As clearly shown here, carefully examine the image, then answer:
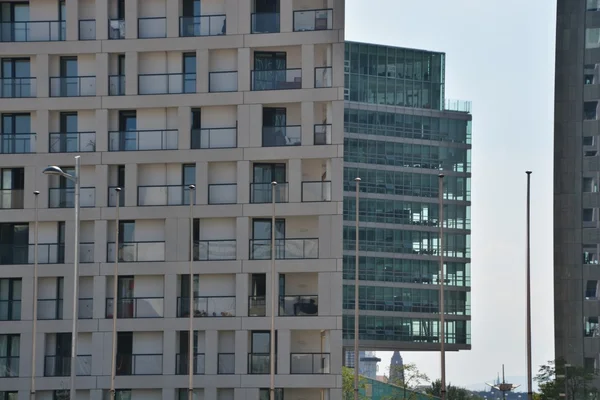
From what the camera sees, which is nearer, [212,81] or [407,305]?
[212,81]

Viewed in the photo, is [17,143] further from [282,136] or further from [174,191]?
[282,136]

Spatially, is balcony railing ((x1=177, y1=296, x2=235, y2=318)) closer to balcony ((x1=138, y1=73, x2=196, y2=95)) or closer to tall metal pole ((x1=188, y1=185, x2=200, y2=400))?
tall metal pole ((x1=188, y1=185, x2=200, y2=400))

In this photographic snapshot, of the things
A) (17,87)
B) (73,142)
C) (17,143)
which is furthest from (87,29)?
(17,143)

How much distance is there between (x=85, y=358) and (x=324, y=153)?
1746 centimetres

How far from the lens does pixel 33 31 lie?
76562mm

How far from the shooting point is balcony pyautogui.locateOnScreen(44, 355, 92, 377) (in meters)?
73.2

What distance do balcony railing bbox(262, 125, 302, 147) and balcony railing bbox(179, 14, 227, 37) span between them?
6343 mm

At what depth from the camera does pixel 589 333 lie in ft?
264

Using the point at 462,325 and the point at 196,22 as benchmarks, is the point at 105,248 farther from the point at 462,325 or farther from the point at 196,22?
the point at 462,325

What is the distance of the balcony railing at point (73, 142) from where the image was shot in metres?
75.3

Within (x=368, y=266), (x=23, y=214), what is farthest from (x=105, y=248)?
(x=368, y=266)

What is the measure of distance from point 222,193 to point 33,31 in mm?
14775

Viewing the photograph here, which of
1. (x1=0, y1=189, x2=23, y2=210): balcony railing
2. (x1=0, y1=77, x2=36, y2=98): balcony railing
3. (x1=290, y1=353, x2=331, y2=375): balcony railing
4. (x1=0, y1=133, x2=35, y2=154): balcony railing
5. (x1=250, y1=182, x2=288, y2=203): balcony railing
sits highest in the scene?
(x1=0, y1=77, x2=36, y2=98): balcony railing

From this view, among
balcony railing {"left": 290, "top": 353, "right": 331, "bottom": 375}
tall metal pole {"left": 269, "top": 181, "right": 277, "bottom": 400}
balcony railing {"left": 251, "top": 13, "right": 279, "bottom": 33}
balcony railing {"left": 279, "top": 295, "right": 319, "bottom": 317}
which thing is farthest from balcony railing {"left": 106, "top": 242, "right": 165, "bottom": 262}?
balcony railing {"left": 251, "top": 13, "right": 279, "bottom": 33}
